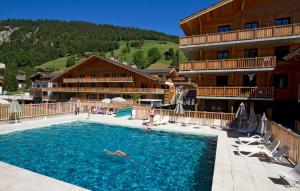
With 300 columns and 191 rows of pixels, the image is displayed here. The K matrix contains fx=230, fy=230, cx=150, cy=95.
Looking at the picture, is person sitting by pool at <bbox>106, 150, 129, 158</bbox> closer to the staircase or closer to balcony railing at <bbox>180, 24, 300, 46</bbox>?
balcony railing at <bbox>180, 24, 300, 46</bbox>

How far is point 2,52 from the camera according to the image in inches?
5748

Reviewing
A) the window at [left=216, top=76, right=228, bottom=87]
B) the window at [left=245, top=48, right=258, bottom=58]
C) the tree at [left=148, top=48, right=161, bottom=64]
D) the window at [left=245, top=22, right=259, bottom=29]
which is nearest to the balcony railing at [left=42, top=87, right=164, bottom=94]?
the window at [left=216, top=76, right=228, bottom=87]

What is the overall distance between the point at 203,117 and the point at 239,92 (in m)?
4.25

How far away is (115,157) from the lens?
12797 mm

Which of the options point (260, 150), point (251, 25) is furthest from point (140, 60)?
point (260, 150)

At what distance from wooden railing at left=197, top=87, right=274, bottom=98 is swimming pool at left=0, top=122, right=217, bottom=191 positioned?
6.97 m

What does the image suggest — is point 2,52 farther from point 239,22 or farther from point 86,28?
point 239,22

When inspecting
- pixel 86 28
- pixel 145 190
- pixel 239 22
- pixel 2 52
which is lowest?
pixel 145 190

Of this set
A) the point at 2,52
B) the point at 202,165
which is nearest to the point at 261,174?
the point at 202,165

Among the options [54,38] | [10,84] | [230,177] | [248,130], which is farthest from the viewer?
[54,38]

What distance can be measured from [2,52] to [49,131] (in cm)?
15663

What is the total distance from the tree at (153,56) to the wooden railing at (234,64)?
301ft

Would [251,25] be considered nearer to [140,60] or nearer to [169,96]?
[169,96]

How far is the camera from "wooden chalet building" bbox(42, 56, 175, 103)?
Answer: 42.1m
